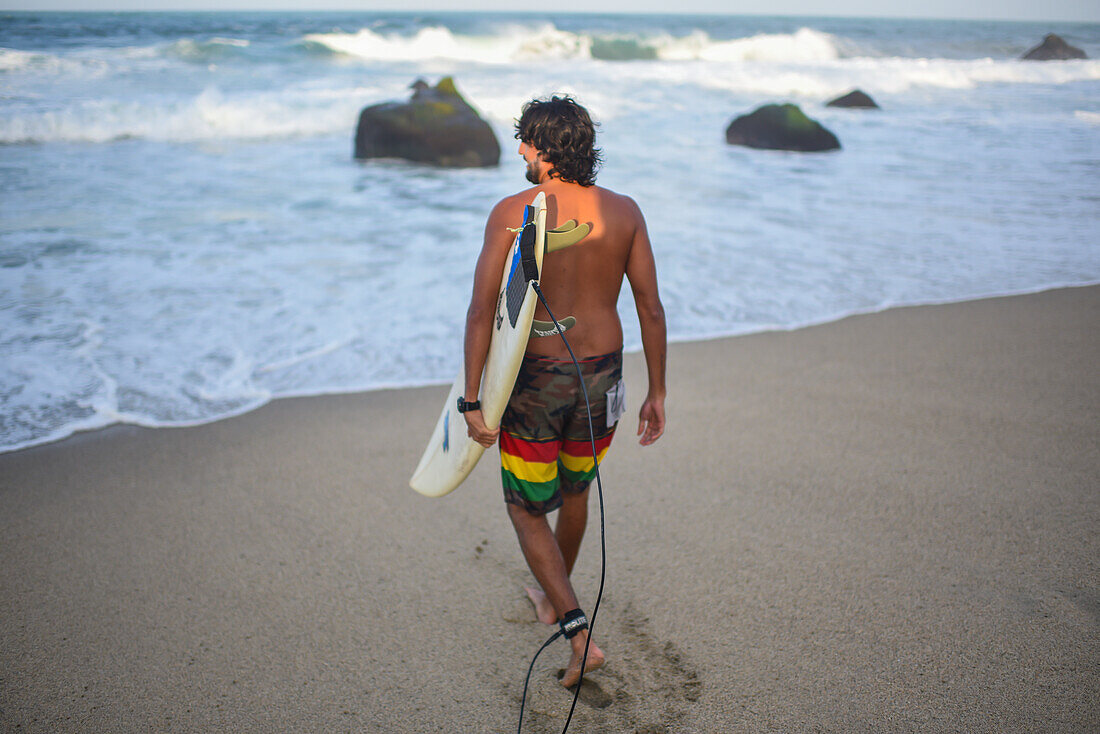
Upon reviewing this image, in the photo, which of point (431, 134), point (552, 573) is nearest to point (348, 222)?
point (431, 134)

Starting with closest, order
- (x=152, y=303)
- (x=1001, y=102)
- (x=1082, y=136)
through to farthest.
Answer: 1. (x=152, y=303)
2. (x=1082, y=136)
3. (x=1001, y=102)

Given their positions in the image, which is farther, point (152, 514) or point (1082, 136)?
point (1082, 136)

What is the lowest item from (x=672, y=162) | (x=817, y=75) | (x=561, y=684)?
(x=561, y=684)

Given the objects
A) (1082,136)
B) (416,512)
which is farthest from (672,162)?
(416,512)

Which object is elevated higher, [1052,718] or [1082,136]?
[1082,136]

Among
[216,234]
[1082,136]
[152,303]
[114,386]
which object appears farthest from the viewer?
[1082,136]

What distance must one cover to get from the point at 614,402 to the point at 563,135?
2.65 feet

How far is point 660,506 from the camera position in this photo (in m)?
3.18

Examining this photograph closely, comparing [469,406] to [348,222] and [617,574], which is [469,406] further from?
[348,222]

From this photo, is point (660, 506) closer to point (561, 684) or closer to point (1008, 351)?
point (561, 684)

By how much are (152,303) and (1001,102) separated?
2397 cm

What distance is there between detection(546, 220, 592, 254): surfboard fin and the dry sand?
1346mm

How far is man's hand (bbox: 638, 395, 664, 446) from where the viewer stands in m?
2.36

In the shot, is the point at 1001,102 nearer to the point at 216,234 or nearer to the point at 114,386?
the point at 216,234
